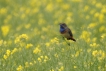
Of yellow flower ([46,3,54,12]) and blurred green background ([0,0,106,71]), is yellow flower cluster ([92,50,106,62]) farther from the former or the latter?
yellow flower ([46,3,54,12])

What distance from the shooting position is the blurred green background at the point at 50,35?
7.07 m

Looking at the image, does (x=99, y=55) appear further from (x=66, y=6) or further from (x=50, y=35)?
(x=66, y=6)

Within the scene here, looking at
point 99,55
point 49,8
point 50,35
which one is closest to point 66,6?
point 49,8

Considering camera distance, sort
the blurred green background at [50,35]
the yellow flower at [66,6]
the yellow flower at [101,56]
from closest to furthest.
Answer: the yellow flower at [101,56]
the blurred green background at [50,35]
the yellow flower at [66,6]

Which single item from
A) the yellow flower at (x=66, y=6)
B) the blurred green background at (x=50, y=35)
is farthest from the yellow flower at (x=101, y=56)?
the yellow flower at (x=66, y=6)

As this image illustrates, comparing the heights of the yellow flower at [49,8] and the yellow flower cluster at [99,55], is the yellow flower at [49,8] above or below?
above

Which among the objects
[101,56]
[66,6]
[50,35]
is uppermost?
[66,6]

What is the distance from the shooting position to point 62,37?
8336 mm

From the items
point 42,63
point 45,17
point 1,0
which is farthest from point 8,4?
point 42,63

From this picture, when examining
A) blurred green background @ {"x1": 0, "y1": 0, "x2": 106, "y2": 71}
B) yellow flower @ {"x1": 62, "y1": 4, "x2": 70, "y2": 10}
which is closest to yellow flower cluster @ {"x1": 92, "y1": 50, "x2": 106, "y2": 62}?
blurred green background @ {"x1": 0, "y1": 0, "x2": 106, "y2": 71}

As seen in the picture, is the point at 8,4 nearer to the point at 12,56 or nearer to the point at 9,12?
the point at 9,12

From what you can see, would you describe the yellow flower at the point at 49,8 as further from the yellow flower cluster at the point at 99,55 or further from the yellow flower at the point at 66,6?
the yellow flower cluster at the point at 99,55

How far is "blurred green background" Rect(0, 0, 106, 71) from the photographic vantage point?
7.07 m

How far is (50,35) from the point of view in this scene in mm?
11562
